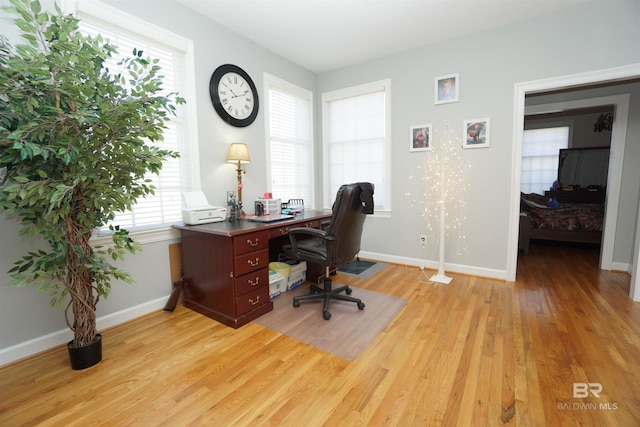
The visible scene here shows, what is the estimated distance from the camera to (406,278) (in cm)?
322

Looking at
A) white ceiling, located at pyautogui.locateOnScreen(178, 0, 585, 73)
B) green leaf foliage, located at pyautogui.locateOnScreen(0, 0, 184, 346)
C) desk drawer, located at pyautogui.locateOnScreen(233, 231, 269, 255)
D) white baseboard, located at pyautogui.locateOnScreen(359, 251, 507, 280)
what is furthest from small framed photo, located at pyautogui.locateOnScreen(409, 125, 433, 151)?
green leaf foliage, located at pyautogui.locateOnScreen(0, 0, 184, 346)

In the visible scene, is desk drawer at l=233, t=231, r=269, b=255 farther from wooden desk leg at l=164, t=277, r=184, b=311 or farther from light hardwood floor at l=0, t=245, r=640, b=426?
wooden desk leg at l=164, t=277, r=184, b=311

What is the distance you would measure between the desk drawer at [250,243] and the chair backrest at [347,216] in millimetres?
540

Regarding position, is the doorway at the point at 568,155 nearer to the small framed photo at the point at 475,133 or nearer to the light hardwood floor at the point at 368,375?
the small framed photo at the point at 475,133

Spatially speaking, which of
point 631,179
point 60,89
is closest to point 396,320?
point 60,89

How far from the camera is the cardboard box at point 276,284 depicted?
269cm

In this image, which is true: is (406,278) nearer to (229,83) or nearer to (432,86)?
(432,86)

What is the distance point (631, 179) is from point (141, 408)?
496 centimetres

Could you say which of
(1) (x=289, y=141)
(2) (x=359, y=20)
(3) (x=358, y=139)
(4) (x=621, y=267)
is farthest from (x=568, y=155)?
(1) (x=289, y=141)

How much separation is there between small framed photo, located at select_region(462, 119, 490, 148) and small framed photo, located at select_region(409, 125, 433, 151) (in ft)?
1.24

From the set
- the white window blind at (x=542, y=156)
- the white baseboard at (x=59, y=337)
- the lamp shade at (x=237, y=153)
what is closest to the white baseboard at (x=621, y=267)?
the white window blind at (x=542, y=156)

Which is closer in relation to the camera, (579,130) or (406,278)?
(406,278)

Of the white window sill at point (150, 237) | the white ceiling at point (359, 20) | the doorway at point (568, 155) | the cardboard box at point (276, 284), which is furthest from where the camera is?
the doorway at point (568, 155)

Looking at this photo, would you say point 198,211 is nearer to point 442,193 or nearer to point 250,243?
point 250,243
